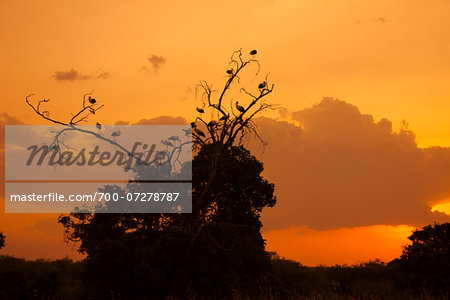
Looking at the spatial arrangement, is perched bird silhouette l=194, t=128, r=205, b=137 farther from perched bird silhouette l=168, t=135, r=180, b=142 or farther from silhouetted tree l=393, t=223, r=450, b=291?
silhouetted tree l=393, t=223, r=450, b=291

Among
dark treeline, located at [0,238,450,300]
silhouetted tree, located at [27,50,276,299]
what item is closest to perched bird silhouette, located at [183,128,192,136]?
silhouetted tree, located at [27,50,276,299]

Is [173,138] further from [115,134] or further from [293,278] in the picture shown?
[293,278]

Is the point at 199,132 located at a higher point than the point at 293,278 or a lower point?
higher

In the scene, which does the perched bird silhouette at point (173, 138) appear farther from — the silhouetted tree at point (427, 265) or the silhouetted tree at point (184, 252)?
the silhouetted tree at point (427, 265)

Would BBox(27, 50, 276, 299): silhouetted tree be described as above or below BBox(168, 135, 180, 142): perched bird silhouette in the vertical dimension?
below

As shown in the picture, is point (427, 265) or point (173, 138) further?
point (173, 138)

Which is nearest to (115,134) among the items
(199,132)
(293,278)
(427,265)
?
(199,132)

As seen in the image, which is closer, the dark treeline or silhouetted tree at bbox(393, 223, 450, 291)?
silhouetted tree at bbox(393, 223, 450, 291)

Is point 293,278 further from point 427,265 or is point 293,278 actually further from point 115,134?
point 115,134

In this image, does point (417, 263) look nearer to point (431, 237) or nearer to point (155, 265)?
point (431, 237)

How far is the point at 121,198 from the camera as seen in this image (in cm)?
3588

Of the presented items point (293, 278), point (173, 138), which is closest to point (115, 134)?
point (173, 138)

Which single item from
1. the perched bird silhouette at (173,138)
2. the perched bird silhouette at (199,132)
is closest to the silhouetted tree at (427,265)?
the perched bird silhouette at (199,132)

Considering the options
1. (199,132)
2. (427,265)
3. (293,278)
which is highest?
(199,132)
